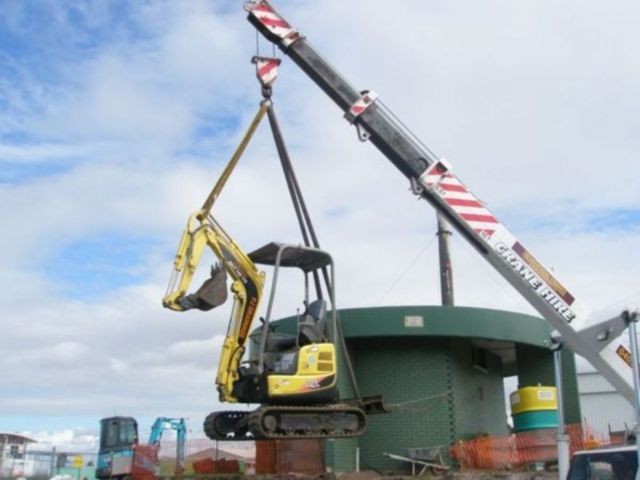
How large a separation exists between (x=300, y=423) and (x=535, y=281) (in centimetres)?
420

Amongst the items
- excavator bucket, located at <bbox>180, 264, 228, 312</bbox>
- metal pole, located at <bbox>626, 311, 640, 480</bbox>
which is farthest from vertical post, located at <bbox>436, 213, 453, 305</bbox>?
metal pole, located at <bbox>626, 311, 640, 480</bbox>

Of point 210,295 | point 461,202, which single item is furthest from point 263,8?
point 210,295

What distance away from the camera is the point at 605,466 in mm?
8789

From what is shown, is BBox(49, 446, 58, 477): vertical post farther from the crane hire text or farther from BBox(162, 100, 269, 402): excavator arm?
the crane hire text

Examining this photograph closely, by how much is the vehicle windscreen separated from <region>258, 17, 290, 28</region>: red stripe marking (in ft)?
30.1

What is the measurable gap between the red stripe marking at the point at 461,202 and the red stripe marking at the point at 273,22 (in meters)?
4.59

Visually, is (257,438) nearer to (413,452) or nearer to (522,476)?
(522,476)

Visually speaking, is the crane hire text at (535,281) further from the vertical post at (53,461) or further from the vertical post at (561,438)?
the vertical post at (53,461)

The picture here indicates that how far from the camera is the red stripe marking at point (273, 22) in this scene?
47.7ft

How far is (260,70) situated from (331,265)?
3.78 metres

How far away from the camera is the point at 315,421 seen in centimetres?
1248

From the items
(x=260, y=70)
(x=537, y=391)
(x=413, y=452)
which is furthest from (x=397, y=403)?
(x=260, y=70)

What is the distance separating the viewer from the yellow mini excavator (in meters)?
12.2

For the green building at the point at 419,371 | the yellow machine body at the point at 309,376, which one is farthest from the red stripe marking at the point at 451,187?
the green building at the point at 419,371
